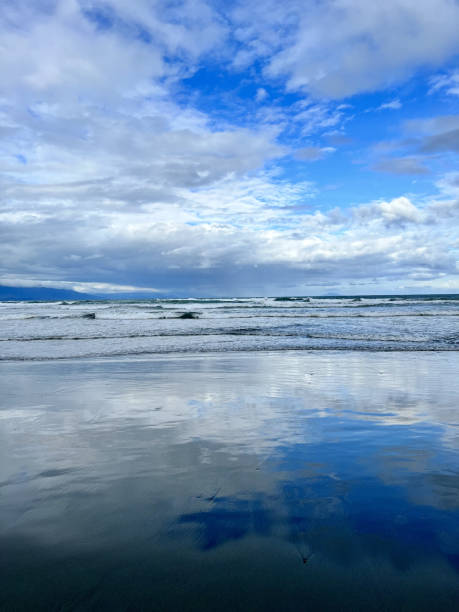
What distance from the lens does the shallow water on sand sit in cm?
206

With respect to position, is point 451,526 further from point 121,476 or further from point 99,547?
point 121,476

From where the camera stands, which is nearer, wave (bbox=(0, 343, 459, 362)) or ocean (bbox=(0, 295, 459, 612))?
ocean (bbox=(0, 295, 459, 612))

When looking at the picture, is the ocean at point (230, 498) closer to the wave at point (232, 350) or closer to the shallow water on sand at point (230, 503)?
the shallow water on sand at point (230, 503)

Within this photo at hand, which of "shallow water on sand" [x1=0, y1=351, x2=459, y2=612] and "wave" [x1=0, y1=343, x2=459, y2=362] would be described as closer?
"shallow water on sand" [x1=0, y1=351, x2=459, y2=612]

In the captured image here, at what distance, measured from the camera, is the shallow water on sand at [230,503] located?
2064mm

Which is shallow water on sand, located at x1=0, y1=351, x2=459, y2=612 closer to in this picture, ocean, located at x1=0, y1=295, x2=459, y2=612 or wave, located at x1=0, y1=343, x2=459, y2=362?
ocean, located at x1=0, y1=295, x2=459, y2=612

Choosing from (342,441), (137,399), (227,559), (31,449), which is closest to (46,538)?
(227,559)

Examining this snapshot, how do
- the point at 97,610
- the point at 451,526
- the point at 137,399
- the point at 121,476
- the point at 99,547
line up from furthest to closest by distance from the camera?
the point at 137,399
the point at 121,476
the point at 451,526
the point at 99,547
the point at 97,610

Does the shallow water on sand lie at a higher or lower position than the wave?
higher

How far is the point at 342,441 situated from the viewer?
4.31 m

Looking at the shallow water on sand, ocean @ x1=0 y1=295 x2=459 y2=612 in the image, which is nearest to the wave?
ocean @ x1=0 y1=295 x2=459 y2=612

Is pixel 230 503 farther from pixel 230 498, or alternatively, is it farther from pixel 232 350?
pixel 232 350

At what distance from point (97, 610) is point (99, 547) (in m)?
0.50

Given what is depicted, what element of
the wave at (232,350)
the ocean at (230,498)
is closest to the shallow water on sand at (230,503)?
the ocean at (230,498)
